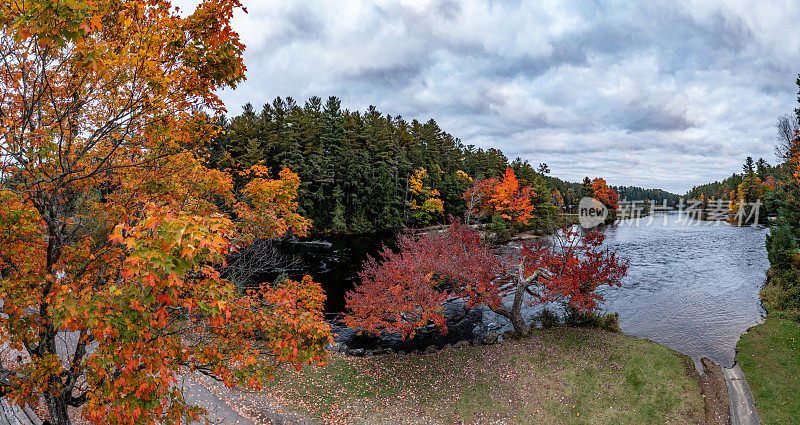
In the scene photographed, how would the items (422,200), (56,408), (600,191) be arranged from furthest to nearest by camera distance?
(600,191), (422,200), (56,408)

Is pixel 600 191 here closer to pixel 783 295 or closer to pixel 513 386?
pixel 783 295

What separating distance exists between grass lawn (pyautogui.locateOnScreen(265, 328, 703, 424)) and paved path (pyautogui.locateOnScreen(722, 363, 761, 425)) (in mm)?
822

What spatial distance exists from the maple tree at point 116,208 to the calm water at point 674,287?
44.2 ft

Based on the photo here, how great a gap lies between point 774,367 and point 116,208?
63.4 feet

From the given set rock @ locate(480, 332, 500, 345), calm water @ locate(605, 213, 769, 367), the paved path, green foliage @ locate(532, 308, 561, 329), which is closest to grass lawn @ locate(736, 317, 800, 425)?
the paved path

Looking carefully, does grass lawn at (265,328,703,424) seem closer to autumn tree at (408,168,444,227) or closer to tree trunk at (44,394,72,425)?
tree trunk at (44,394,72,425)

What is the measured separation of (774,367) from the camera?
39.4ft

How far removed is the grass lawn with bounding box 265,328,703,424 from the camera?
1043 centimetres

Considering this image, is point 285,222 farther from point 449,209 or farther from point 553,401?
point 449,209

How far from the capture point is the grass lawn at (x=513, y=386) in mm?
10430

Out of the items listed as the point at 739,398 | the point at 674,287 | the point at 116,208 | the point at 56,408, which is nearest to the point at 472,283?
the point at 739,398

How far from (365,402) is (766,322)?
18.4m

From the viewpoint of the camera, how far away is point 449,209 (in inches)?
2133

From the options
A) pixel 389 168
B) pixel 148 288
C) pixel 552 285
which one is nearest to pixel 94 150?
pixel 148 288
